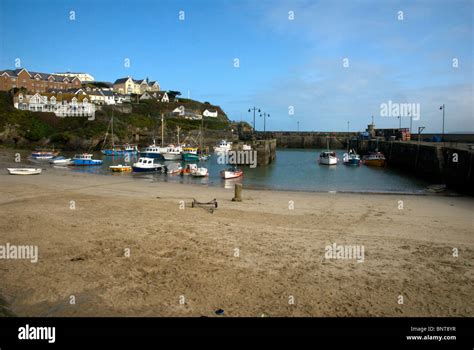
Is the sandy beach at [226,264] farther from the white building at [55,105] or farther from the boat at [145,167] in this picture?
the white building at [55,105]

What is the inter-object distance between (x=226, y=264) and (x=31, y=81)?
132621 millimetres

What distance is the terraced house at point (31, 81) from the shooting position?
11550cm

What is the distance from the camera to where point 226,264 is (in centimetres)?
954

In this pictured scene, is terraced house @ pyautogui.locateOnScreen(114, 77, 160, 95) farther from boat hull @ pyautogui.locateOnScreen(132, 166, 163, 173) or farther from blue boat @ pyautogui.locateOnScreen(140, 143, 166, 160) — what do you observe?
boat hull @ pyautogui.locateOnScreen(132, 166, 163, 173)

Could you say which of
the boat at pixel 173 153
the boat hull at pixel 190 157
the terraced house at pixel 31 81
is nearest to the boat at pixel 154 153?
the boat at pixel 173 153

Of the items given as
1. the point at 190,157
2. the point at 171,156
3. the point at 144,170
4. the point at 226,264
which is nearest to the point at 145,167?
the point at 144,170

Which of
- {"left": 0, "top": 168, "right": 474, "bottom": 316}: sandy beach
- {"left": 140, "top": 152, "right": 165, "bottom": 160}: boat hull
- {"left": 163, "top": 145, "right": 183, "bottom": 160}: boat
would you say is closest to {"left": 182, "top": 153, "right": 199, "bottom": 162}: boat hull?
{"left": 163, "top": 145, "right": 183, "bottom": 160}: boat

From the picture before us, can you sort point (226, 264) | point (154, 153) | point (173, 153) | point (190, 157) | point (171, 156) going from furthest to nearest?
1. point (173, 153)
2. point (171, 156)
3. point (154, 153)
4. point (190, 157)
5. point (226, 264)

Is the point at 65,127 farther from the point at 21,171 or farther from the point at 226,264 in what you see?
the point at 226,264

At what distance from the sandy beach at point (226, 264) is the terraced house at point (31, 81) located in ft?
390
